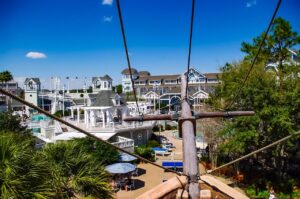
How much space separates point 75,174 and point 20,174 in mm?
2600

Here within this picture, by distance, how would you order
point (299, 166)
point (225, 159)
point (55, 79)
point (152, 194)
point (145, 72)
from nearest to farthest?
1. point (152, 194)
2. point (299, 166)
3. point (225, 159)
4. point (55, 79)
5. point (145, 72)

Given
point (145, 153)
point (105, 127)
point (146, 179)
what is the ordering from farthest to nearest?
point (105, 127), point (145, 153), point (146, 179)

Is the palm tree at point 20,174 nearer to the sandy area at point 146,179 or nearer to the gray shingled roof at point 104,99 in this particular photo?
the sandy area at point 146,179

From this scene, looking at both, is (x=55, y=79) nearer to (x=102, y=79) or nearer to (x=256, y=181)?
(x=102, y=79)

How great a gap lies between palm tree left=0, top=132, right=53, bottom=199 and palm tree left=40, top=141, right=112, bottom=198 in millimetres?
839

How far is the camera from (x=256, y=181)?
68.9 ft

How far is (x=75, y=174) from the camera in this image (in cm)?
943

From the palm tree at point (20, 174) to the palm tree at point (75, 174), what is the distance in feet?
2.75

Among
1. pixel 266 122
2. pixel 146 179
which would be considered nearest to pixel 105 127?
pixel 146 179

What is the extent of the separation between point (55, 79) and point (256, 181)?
46.8 metres

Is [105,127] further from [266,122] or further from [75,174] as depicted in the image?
[75,174]

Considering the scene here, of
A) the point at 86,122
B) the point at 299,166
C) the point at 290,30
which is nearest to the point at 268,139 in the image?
the point at 299,166

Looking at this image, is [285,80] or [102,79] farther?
[102,79]

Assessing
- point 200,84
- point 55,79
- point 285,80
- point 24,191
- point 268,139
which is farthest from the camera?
point 200,84
